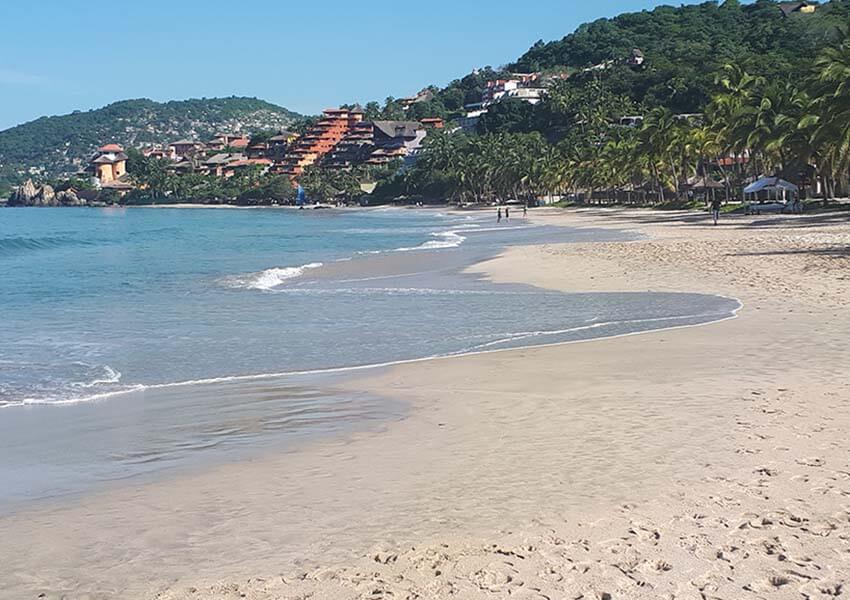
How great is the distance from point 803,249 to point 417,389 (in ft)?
59.8

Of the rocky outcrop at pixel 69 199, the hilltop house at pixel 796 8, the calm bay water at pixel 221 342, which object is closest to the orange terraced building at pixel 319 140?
the rocky outcrop at pixel 69 199

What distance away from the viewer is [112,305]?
72.9ft

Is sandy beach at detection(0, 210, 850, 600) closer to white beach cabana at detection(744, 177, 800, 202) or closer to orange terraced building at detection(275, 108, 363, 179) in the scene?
white beach cabana at detection(744, 177, 800, 202)

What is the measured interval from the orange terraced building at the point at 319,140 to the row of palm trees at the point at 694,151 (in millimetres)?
45831

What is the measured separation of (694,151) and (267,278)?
42363 mm

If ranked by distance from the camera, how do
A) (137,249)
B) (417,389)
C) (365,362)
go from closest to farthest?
(417,389) → (365,362) → (137,249)

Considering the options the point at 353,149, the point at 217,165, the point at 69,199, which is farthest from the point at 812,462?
the point at 69,199

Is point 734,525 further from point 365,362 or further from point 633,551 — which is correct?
point 365,362

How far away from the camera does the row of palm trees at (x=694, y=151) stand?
44.2 meters

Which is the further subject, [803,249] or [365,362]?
[803,249]

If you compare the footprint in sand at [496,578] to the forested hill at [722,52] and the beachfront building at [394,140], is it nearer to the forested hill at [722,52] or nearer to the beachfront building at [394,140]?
the forested hill at [722,52]

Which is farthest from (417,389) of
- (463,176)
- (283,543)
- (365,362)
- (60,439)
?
(463,176)

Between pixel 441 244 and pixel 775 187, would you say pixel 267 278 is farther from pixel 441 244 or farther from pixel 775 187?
pixel 775 187

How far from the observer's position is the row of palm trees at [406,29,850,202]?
44219mm
